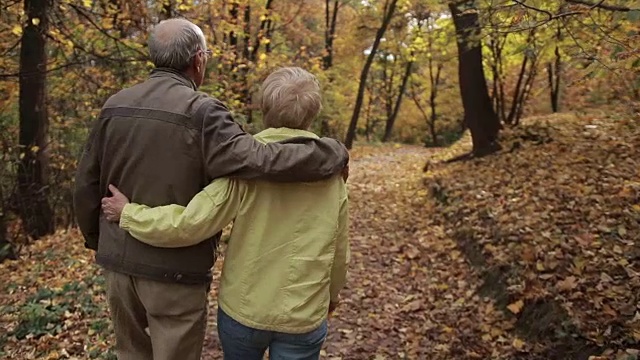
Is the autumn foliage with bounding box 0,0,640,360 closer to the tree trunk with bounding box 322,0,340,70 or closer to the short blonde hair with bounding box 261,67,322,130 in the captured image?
the short blonde hair with bounding box 261,67,322,130

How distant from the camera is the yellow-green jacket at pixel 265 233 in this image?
229cm

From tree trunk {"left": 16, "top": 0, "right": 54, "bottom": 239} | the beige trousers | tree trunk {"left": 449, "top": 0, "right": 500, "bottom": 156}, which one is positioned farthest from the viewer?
tree trunk {"left": 449, "top": 0, "right": 500, "bottom": 156}

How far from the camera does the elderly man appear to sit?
228 centimetres

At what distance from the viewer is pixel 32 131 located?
9.10m

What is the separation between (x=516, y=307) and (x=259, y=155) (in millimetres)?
3305

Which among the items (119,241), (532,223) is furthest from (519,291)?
(119,241)

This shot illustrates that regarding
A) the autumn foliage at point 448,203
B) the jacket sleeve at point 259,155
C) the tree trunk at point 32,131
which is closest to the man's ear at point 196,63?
the jacket sleeve at point 259,155

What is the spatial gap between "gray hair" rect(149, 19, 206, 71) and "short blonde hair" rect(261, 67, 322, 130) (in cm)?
42

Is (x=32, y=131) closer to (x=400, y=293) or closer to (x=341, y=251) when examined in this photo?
(x=400, y=293)

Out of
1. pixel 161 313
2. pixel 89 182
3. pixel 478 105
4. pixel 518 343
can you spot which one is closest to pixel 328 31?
pixel 478 105

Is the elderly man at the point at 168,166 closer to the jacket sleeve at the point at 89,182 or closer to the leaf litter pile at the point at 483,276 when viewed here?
the jacket sleeve at the point at 89,182

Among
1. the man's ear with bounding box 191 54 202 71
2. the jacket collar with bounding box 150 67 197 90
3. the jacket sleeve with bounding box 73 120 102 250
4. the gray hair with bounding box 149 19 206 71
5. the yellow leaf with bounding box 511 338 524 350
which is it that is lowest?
the yellow leaf with bounding box 511 338 524 350

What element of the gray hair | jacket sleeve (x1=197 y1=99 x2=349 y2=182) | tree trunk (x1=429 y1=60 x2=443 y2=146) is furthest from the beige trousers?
tree trunk (x1=429 y1=60 x2=443 y2=146)

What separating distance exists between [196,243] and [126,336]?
0.67 metres
